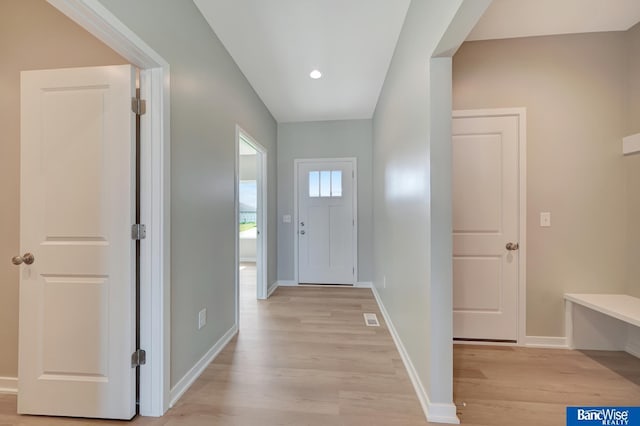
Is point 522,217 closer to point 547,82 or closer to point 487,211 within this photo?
point 487,211

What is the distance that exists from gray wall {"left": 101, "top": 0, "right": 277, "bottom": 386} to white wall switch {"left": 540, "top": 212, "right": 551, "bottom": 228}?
9.55 feet

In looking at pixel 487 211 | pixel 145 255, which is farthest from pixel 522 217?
pixel 145 255

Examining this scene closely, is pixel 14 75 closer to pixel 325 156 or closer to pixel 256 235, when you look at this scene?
pixel 256 235

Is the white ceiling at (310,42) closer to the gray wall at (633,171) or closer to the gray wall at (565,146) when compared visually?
the gray wall at (565,146)

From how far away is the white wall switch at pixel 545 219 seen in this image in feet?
7.32

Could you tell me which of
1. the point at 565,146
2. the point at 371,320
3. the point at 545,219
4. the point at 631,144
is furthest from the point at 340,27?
the point at 371,320

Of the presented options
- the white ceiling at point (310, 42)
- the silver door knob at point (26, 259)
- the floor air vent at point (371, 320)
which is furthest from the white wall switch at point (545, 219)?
the silver door knob at point (26, 259)

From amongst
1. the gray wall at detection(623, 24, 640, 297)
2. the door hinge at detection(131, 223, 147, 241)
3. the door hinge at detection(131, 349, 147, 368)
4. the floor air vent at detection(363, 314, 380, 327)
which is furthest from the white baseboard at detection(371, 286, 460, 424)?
the gray wall at detection(623, 24, 640, 297)

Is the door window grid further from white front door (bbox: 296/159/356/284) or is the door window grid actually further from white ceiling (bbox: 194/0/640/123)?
white ceiling (bbox: 194/0/640/123)

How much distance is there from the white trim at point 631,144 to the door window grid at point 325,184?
3.05 m

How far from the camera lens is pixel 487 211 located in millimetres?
2273

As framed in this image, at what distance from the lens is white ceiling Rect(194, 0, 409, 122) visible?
1865 millimetres

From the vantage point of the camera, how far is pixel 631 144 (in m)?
2.06

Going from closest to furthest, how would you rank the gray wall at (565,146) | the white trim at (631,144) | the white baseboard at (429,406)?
the white baseboard at (429,406), the white trim at (631,144), the gray wall at (565,146)
